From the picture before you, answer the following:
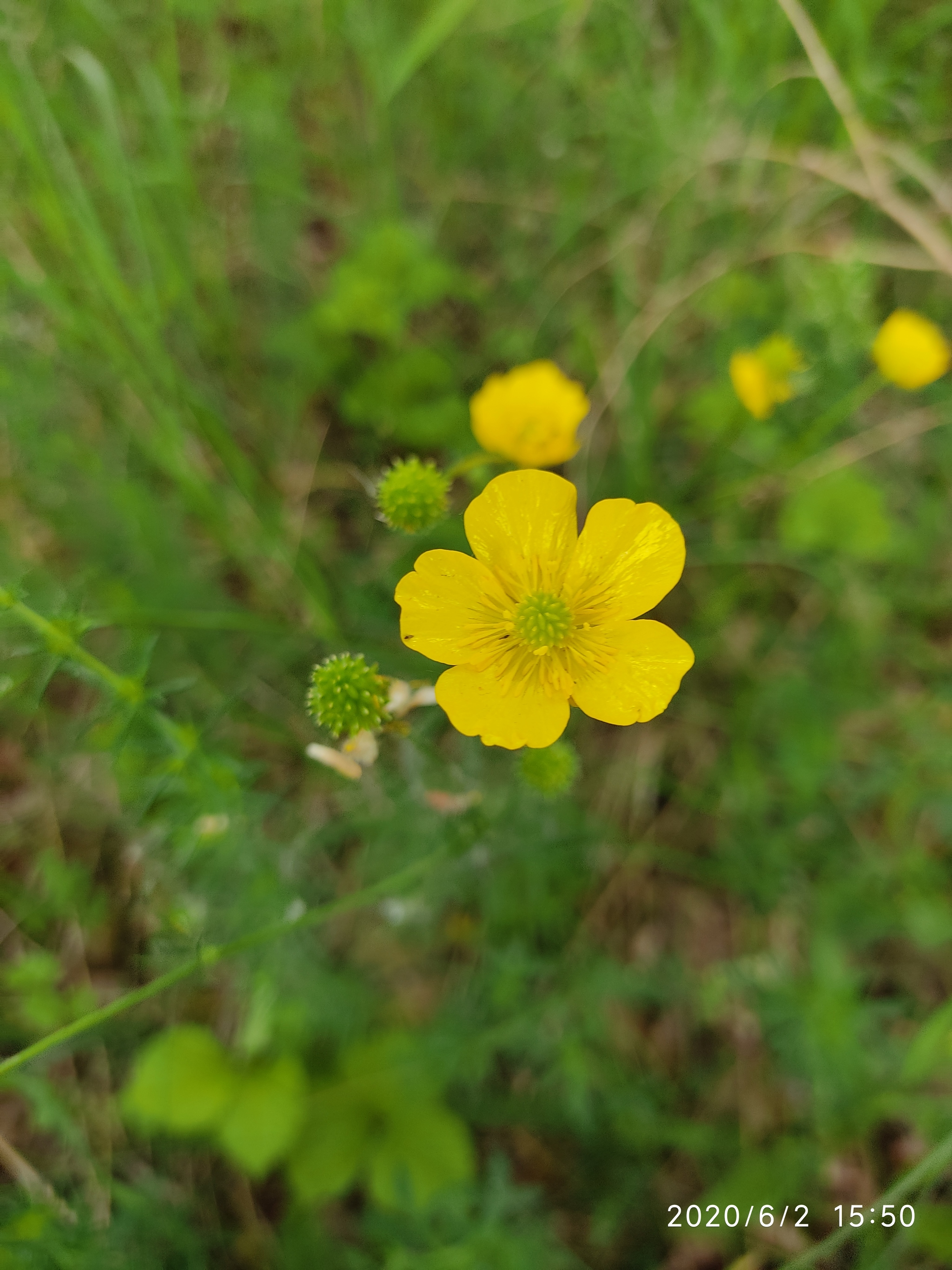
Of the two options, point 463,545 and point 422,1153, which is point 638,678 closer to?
point 463,545

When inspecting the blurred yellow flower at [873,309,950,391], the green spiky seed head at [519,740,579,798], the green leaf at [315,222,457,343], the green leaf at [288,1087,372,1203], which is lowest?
the green leaf at [288,1087,372,1203]

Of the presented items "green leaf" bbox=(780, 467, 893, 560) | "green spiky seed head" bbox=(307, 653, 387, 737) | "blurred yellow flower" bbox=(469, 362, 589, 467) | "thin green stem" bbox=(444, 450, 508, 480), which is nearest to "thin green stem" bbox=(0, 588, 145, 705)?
"green spiky seed head" bbox=(307, 653, 387, 737)

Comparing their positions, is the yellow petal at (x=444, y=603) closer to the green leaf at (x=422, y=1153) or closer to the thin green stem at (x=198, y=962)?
the thin green stem at (x=198, y=962)

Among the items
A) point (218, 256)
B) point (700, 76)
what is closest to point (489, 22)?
point (700, 76)

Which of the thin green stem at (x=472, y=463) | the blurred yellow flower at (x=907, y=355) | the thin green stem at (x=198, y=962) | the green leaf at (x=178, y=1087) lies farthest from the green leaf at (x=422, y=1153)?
the blurred yellow flower at (x=907, y=355)

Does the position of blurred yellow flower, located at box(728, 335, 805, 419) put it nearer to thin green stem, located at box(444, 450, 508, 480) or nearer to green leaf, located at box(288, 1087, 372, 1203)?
thin green stem, located at box(444, 450, 508, 480)
